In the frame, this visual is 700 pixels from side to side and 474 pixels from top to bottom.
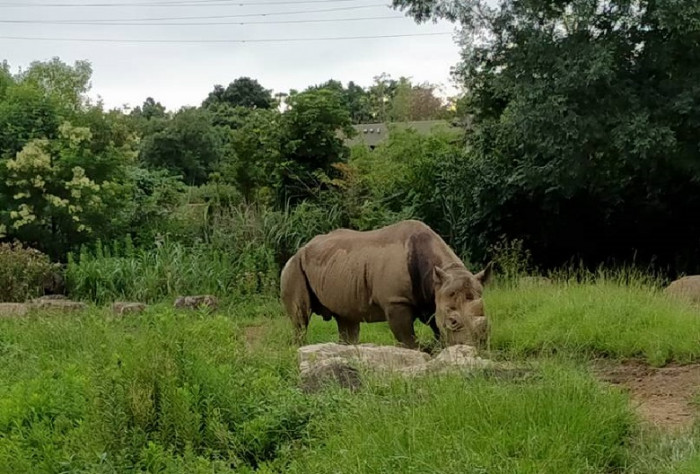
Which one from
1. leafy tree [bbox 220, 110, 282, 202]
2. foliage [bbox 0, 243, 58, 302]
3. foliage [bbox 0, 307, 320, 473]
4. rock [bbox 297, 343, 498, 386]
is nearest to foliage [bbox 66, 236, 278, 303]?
→ foliage [bbox 0, 243, 58, 302]

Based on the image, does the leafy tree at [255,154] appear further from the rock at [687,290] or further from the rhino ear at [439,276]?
the rhino ear at [439,276]

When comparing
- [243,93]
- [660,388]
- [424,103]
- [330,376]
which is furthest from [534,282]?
[243,93]

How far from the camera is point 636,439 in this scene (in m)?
4.41

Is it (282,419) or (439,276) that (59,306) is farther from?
(282,419)

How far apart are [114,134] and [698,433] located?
47.9ft

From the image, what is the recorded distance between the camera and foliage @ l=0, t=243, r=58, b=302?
13.1 meters

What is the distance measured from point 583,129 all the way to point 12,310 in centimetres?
793

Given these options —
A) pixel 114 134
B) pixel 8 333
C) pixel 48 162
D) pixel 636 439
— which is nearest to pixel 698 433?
pixel 636 439

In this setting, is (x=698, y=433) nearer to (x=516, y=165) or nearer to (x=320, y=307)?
(x=320, y=307)

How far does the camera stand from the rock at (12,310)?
10.6 metres

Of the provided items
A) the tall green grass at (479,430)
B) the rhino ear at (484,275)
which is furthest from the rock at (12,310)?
the tall green grass at (479,430)

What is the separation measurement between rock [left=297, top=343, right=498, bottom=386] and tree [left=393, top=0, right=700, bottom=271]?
577 centimetres

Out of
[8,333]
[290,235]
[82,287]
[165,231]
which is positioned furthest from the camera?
[165,231]

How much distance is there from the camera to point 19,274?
13.2 metres
